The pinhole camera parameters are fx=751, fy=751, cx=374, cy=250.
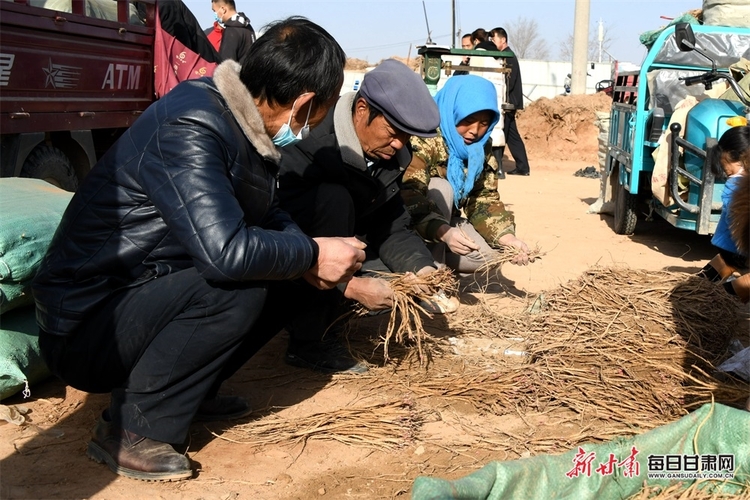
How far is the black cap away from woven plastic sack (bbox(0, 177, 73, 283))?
4.31 ft

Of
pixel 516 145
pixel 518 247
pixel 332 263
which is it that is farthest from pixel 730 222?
pixel 516 145

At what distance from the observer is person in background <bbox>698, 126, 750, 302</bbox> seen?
3.14 m

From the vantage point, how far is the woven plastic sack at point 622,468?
74.3 inches

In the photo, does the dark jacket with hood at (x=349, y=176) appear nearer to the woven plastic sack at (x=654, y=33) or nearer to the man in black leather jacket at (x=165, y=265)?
the man in black leather jacket at (x=165, y=265)

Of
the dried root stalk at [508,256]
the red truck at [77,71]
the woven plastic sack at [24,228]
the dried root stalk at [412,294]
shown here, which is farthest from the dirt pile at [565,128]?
the woven plastic sack at [24,228]

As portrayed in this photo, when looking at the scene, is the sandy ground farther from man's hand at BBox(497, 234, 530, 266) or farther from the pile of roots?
man's hand at BBox(497, 234, 530, 266)

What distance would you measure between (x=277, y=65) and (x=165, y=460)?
1.22 metres

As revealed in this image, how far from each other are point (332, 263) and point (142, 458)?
0.81 metres

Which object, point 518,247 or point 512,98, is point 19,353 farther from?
point 512,98

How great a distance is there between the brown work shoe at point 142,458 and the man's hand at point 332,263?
680mm

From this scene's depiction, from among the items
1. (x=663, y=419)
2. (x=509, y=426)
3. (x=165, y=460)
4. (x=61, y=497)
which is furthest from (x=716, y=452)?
(x=61, y=497)

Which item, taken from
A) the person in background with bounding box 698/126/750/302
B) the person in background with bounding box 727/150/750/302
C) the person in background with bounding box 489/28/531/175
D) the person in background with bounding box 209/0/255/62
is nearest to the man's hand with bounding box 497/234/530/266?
the person in background with bounding box 698/126/750/302

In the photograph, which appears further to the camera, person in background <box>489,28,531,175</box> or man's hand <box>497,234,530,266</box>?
person in background <box>489,28,531,175</box>

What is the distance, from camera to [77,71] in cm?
529
